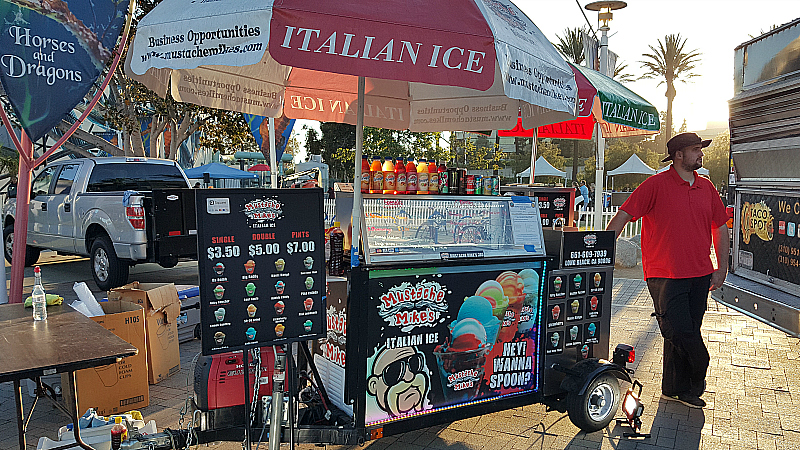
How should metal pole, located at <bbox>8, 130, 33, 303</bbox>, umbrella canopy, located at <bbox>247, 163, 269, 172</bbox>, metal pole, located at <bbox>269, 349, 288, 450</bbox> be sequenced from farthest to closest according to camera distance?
umbrella canopy, located at <bbox>247, 163, 269, 172</bbox> → metal pole, located at <bbox>8, 130, 33, 303</bbox> → metal pole, located at <bbox>269, 349, 288, 450</bbox>

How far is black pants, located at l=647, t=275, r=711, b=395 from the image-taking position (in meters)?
4.66

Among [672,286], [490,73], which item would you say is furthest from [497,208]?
[672,286]

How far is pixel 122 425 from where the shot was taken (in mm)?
3398

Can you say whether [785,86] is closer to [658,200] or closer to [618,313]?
[658,200]

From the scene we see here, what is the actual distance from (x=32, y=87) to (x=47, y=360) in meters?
2.62

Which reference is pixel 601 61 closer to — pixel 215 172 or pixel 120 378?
pixel 120 378

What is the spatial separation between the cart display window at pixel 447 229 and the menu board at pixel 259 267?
0.40 meters

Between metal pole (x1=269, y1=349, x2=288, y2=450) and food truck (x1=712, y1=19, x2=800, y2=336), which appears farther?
food truck (x1=712, y1=19, x2=800, y2=336)

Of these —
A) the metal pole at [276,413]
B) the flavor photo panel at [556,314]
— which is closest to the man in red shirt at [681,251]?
the flavor photo panel at [556,314]

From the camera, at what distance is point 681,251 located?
462 centimetres

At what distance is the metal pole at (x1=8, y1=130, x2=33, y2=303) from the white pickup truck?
267cm

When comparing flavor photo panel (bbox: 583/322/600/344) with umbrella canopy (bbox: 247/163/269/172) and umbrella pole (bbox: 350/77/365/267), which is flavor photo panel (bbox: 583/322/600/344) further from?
umbrella canopy (bbox: 247/163/269/172)

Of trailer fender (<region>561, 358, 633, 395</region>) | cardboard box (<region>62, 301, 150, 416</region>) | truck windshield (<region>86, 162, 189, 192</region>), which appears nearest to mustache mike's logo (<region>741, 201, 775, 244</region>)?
trailer fender (<region>561, 358, 633, 395</region>)

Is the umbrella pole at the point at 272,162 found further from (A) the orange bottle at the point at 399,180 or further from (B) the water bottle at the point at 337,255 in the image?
(A) the orange bottle at the point at 399,180
